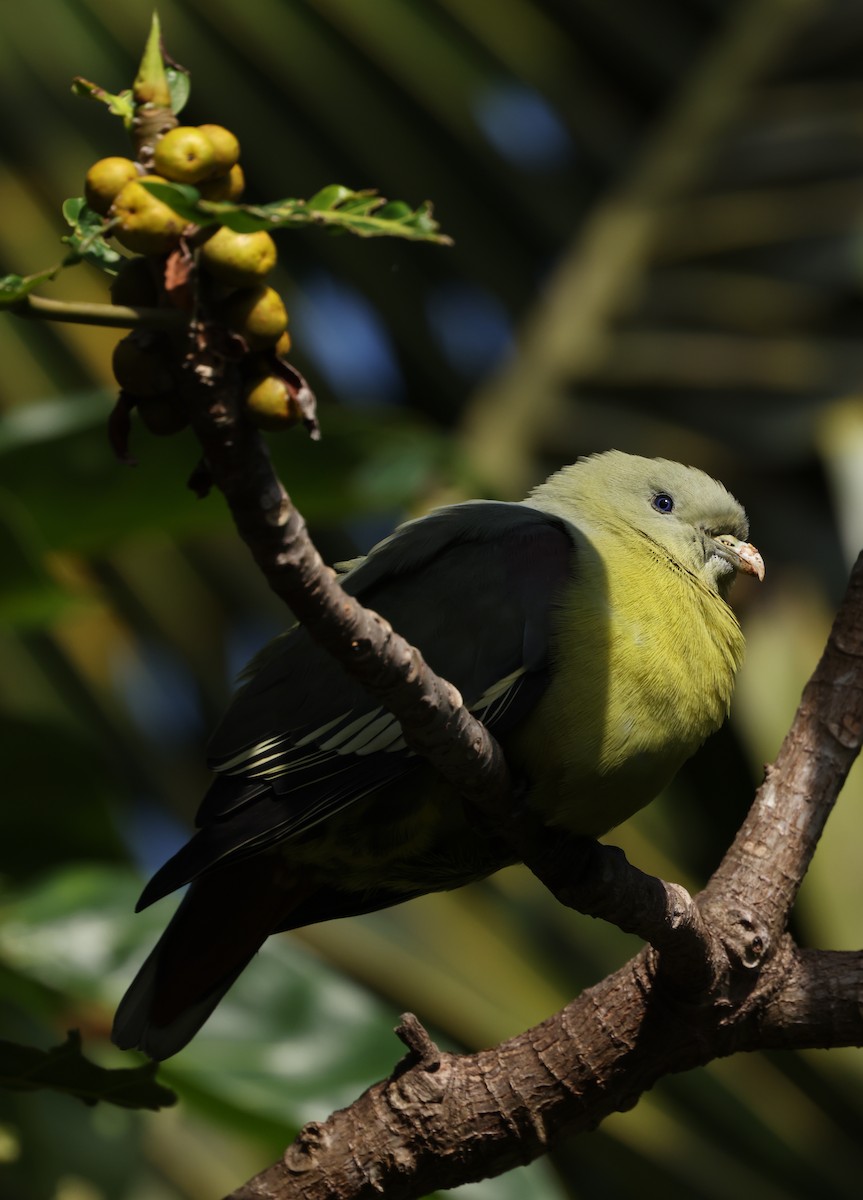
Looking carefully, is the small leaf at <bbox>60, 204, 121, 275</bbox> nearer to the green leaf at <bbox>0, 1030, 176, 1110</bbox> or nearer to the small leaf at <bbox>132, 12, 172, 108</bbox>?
the small leaf at <bbox>132, 12, 172, 108</bbox>

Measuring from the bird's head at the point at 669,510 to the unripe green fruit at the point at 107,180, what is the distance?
1.84 m

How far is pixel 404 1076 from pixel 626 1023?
0.36m

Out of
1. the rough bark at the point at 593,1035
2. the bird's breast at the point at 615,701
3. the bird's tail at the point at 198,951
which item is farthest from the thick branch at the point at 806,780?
the bird's tail at the point at 198,951

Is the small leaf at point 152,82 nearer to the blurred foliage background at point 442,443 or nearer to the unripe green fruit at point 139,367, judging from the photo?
the unripe green fruit at point 139,367

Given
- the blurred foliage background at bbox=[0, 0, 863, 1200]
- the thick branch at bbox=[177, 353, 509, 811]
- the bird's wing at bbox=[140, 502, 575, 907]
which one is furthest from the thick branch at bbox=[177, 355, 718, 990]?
the blurred foliage background at bbox=[0, 0, 863, 1200]

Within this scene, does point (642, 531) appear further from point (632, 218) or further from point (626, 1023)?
point (632, 218)

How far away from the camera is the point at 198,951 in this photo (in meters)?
2.69

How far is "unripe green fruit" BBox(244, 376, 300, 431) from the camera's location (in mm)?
1221

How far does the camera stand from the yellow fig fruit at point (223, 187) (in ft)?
3.80

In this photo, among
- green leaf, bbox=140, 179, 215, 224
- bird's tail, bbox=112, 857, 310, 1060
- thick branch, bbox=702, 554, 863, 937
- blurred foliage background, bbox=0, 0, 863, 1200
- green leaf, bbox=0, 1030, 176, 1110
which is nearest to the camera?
green leaf, bbox=140, 179, 215, 224

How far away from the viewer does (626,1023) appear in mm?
2205

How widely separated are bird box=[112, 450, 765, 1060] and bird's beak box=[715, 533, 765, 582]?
16 centimetres

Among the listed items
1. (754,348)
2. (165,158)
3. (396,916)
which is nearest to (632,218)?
(754,348)

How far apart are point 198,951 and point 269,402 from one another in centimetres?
172
